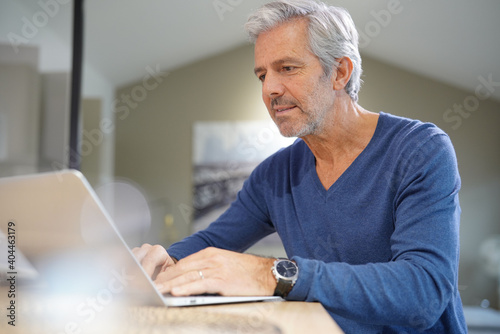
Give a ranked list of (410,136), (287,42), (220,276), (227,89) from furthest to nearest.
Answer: (227,89), (287,42), (410,136), (220,276)

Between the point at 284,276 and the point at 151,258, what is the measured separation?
0.87 feet

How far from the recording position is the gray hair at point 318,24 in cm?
106

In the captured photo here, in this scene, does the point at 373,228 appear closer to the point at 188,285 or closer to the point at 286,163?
the point at 286,163

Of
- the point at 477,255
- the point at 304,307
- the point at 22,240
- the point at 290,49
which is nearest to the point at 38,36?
the point at 290,49

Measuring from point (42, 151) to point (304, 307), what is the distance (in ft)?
7.92

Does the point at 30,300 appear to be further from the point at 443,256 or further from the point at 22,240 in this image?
the point at 443,256

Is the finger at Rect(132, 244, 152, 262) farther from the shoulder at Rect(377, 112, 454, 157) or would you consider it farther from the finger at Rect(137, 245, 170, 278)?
the shoulder at Rect(377, 112, 454, 157)

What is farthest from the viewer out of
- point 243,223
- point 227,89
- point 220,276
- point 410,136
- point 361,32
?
point 227,89

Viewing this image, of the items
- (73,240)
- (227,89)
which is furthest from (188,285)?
(227,89)

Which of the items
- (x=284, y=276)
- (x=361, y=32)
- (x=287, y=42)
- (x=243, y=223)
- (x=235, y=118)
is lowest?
(x=235, y=118)

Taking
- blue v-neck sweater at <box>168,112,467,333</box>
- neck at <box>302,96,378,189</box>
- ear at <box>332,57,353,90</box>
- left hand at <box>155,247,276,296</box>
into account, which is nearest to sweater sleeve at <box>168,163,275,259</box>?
blue v-neck sweater at <box>168,112,467,333</box>

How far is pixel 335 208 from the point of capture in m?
1.01

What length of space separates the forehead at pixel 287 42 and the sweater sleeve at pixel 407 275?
426mm

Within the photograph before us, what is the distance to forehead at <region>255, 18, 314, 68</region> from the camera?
1050 mm
